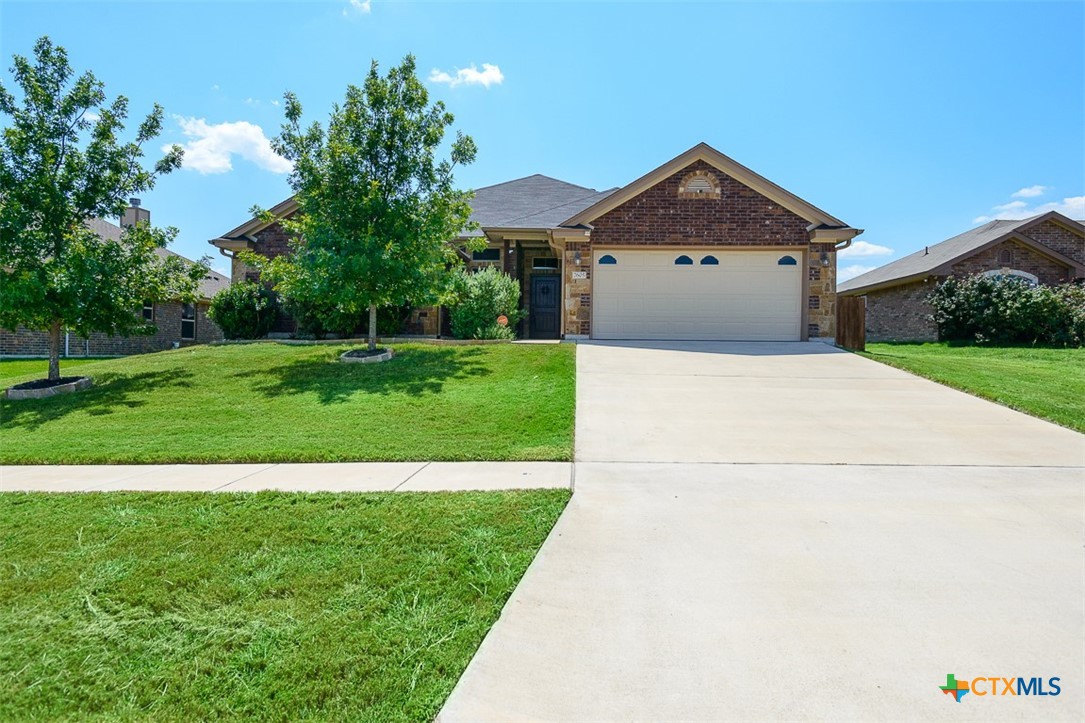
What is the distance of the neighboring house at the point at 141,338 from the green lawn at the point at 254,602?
1491 cm

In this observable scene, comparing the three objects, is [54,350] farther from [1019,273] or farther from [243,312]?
[1019,273]

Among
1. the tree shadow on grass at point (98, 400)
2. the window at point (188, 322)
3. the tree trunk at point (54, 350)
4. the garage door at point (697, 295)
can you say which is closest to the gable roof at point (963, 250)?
the garage door at point (697, 295)

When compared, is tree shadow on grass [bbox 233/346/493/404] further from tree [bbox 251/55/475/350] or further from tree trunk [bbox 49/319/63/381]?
tree trunk [bbox 49/319/63/381]

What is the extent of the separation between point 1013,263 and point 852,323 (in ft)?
38.1

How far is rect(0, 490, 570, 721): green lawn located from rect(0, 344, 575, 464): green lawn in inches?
74.4

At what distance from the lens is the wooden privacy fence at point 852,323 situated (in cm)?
1297

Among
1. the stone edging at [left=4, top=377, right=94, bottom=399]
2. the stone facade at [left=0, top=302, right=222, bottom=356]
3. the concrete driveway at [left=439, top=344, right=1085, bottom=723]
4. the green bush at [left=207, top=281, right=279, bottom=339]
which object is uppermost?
the green bush at [left=207, top=281, right=279, bottom=339]

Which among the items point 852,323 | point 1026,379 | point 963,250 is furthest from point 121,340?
point 963,250

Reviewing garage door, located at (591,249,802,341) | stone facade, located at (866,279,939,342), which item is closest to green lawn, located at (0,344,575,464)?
garage door, located at (591,249,802,341)

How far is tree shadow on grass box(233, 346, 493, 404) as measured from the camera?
914 centimetres

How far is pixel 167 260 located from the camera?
1121 cm

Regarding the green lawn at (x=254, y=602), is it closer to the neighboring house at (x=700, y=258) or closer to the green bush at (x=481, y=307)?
the green bush at (x=481, y=307)

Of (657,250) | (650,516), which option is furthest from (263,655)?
(657,250)

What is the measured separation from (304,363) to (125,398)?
9.92 ft
